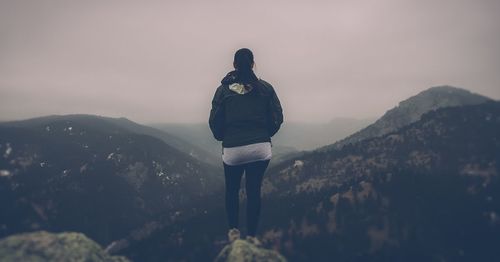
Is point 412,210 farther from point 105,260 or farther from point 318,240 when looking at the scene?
point 105,260

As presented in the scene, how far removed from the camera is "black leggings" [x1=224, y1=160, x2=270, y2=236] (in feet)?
35.2

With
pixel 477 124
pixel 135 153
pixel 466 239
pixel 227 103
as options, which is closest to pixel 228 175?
pixel 227 103

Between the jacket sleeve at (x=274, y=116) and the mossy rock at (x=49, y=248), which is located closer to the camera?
the mossy rock at (x=49, y=248)

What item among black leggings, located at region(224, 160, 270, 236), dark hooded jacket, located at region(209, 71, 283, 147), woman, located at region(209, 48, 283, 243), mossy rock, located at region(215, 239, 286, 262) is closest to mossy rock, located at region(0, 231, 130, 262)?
mossy rock, located at region(215, 239, 286, 262)

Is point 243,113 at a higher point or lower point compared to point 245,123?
higher

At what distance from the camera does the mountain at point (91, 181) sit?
35406 mm

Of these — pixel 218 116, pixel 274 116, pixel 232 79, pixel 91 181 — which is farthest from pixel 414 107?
pixel 218 116

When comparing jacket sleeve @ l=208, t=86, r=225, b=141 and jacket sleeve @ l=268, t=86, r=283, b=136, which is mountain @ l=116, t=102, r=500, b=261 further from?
jacket sleeve @ l=268, t=86, r=283, b=136

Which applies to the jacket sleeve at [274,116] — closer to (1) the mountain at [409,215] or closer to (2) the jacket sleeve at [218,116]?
(2) the jacket sleeve at [218,116]

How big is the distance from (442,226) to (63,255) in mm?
13827

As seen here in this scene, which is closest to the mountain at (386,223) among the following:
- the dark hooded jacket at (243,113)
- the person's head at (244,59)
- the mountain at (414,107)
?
the dark hooded jacket at (243,113)

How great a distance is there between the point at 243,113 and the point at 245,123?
0.28 meters

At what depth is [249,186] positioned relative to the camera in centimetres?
1084

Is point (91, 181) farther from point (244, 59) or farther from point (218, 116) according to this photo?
point (244, 59)
